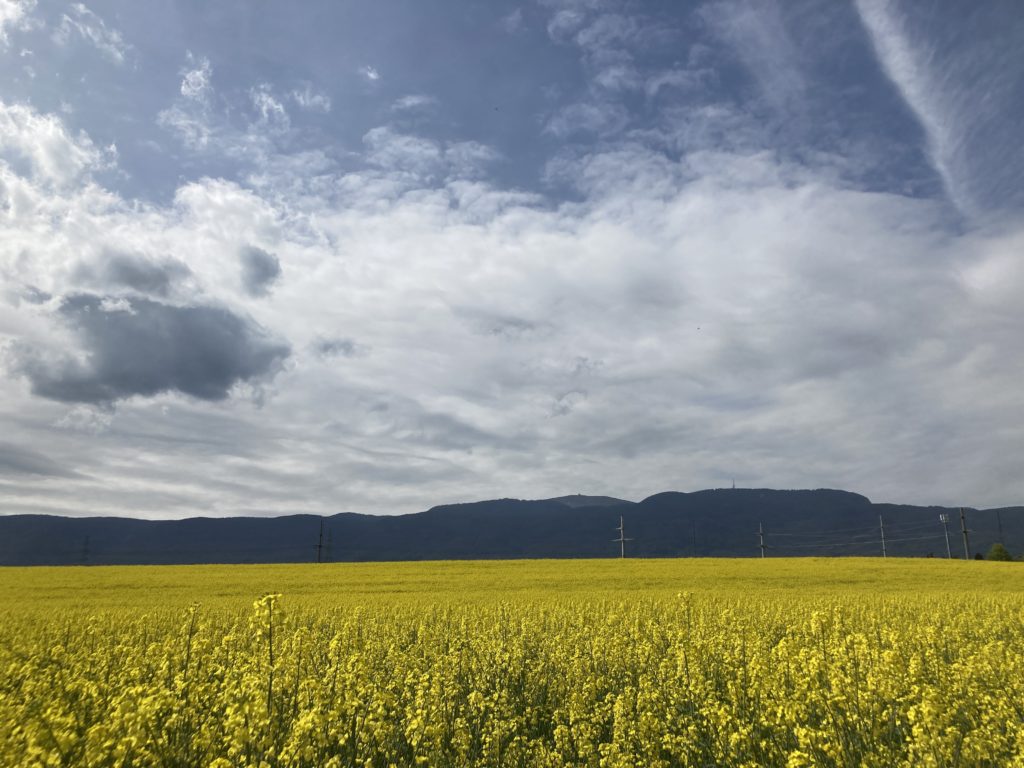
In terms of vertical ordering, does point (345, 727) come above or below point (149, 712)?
below

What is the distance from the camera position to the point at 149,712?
4.50m

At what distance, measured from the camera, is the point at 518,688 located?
9852 mm

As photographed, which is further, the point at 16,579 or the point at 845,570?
the point at 845,570

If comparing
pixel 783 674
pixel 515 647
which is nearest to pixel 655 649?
pixel 515 647

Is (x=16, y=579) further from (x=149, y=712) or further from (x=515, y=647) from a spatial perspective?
(x=149, y=712)

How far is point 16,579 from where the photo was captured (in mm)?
36281

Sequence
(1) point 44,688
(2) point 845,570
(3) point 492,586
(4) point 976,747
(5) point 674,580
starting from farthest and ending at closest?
(2) point 845,570 → (5) point 674,580 → (3) point 492,586 → (1) point 44,688 → (4) point 976,747

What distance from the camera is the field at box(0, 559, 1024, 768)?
511cm

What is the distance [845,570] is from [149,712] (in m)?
44.7

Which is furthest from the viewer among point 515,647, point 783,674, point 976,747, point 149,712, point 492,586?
point 492,586

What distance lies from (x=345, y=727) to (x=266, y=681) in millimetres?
840

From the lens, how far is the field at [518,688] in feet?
16.8

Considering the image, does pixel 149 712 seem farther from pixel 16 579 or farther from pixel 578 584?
pixel 16 579

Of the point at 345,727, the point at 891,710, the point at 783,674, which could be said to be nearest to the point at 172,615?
the point at 345,727
